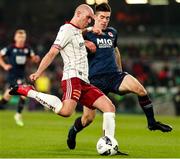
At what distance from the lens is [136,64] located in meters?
32.2

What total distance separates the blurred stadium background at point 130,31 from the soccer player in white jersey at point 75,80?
64.2ft

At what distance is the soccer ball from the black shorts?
158cm

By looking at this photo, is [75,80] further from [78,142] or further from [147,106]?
[78,142]

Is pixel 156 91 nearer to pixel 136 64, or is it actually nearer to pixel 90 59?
pixel 136 64

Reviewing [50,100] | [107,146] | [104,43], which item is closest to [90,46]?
[104,43]

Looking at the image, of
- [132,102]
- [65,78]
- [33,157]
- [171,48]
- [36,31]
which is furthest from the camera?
[36,31]

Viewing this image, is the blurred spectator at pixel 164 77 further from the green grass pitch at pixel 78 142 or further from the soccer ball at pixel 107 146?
the soccer ball at pixel 107 146

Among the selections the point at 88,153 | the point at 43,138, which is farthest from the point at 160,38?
the point at 88,153

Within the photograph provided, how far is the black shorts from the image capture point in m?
12.2

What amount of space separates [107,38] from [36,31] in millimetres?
24735

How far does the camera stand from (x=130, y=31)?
36.0 metres

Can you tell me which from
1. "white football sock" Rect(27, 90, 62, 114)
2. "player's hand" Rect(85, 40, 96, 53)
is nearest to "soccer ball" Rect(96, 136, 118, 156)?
"white football sock" Rect(27, 90, 62, 114)

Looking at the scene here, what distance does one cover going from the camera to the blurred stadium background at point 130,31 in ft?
104

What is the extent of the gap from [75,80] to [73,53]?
16.4 inches
